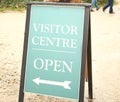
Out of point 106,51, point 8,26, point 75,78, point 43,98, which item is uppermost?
point 8,26

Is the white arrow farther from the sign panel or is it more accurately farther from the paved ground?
the paved ground

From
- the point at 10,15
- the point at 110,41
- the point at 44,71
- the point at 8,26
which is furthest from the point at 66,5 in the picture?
the point at 10,15

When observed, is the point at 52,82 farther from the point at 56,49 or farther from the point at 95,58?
the point at 95,58

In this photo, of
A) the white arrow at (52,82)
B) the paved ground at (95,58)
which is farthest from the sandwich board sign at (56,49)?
the paved ground at (95,58)

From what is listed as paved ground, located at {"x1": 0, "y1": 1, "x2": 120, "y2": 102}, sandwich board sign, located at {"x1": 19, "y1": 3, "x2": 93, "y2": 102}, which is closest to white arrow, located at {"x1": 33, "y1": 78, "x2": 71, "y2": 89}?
sandwich board sign, located at {"x1": 19, "y1": 3, "x2": 93, "y2": 102}

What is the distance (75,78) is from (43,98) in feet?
4.37

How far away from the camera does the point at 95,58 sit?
7.98 meters

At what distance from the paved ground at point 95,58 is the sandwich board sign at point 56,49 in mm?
1062

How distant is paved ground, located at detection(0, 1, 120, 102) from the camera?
5734 millimetres

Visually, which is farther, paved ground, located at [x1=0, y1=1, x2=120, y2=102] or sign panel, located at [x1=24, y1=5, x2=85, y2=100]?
paved ground, located at [x1=0, y1=1, x2=120, y2=102]

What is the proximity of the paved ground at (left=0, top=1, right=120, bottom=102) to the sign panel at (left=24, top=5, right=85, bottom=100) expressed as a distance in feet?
3.48

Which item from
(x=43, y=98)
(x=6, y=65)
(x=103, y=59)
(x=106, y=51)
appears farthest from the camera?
(x=106, y=51)

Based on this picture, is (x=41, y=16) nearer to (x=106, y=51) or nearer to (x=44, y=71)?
(x=44, y=71)

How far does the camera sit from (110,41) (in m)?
9.59
